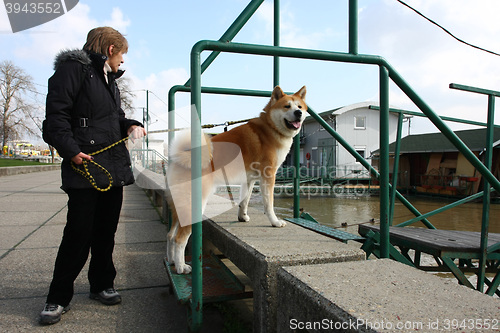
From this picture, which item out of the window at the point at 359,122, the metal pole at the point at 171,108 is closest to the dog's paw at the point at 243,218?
the metal pole at the point at 171,108

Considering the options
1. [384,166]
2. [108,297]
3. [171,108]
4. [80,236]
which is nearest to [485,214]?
[384,166]

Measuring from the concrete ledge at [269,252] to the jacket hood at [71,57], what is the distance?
5.39 feet

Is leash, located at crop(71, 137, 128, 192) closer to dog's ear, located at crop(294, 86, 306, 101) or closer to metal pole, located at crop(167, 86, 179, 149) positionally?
metal pole, located at crop(167, 86, 179, 149)

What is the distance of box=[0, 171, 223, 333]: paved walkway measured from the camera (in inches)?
85.9

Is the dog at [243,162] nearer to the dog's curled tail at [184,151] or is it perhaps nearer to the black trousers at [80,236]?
the dog's curled tail at [184,151]

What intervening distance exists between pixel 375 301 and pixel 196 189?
1.08 meters

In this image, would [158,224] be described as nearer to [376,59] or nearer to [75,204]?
[75,204]

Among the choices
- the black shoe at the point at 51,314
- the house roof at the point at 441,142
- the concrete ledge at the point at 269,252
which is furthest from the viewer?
the house roof at the point at 441,142

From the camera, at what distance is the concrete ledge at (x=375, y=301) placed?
1098mm

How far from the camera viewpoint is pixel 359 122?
1049 inches

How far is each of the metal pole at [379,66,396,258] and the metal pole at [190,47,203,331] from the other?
1178 millimetres

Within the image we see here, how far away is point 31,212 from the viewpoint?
6.40m

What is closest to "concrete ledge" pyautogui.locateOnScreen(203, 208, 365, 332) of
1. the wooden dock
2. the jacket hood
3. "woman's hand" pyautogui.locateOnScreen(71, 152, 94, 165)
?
the wooden dock

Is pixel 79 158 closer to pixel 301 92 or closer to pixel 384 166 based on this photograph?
pixel 384 166
